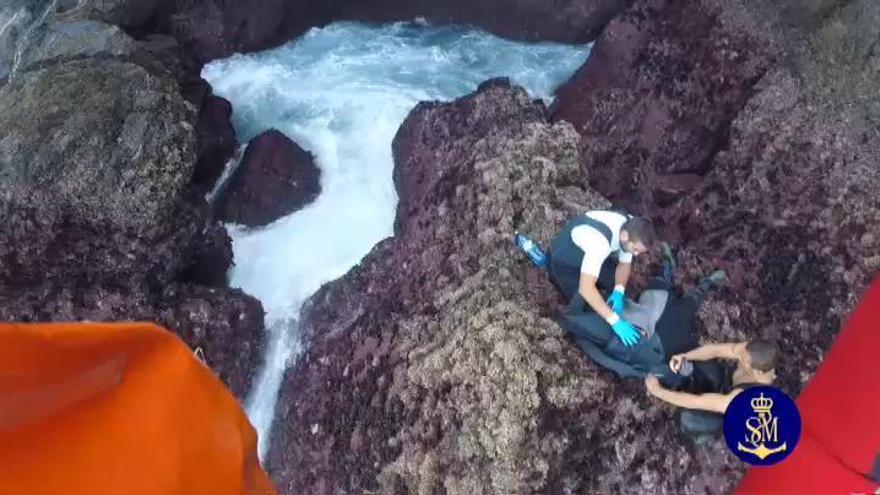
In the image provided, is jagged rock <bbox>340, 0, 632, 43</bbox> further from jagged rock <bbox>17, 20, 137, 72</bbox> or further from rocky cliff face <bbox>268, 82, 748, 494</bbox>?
jagged rock <bbox>17, 20, 137, 72</bbox>

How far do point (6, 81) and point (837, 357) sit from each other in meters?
8.60

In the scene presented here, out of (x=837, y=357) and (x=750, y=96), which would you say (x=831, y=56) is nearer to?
(x=750, y=96)

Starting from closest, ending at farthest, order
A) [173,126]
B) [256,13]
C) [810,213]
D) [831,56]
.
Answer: [810,213]
[831,56]
[173,126]
[256,13]

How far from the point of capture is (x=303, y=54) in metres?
11.2

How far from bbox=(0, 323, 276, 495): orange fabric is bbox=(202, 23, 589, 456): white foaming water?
17.9 feet

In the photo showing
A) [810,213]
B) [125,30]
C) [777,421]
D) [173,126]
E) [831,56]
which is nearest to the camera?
[777,421]

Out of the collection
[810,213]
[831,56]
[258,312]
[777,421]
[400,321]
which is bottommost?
[258,312]

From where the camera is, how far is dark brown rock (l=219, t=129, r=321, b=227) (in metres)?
9.41

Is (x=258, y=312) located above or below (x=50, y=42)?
below

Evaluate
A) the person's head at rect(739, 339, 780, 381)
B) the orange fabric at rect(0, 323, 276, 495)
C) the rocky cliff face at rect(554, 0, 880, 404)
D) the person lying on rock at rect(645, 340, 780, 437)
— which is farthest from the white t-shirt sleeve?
the orange fabric at rect(0, 323, 276, 495)

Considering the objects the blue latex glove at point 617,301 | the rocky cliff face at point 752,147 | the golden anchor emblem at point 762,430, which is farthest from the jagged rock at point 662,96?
the golden anchor emblem at point 762,430

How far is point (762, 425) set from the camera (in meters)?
4.18

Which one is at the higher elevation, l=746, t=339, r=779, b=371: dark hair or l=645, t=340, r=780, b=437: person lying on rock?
l=746, t=339, r=779, b=371: dark hair

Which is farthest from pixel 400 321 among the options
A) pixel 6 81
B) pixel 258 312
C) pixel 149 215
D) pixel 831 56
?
pixel 6 81
